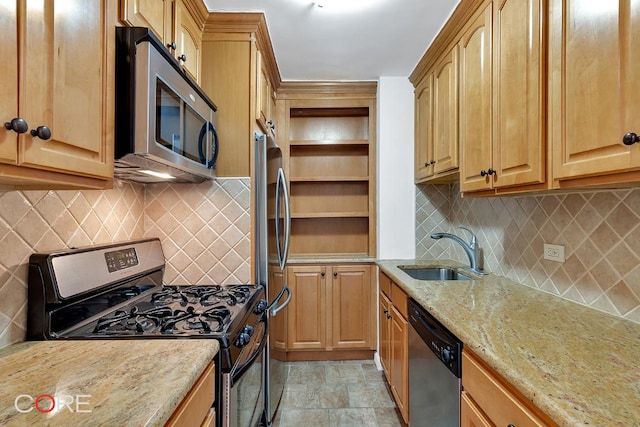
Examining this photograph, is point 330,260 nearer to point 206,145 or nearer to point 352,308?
point 352,308

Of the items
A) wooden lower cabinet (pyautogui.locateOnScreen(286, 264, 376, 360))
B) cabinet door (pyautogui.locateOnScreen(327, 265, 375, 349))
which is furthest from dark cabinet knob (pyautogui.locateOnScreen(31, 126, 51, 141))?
cabinet door (pyautogui.locateOnScreen(327, 265, 375, 349))

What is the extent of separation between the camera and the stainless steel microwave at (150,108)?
106cm

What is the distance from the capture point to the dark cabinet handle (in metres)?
0.85

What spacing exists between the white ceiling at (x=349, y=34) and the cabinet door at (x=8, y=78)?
135 cm

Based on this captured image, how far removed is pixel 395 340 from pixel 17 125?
2.08 meters

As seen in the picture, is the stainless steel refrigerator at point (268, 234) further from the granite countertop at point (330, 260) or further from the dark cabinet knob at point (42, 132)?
the dark cabinet knob at point (42, 132)

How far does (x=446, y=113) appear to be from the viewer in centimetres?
215

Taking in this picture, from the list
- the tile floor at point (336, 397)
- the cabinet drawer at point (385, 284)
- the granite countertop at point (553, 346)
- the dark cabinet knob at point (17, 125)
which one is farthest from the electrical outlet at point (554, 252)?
the dark cabinet knob at point (17, 125)

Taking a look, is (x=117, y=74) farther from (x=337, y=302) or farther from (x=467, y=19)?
(x=337, y=302)

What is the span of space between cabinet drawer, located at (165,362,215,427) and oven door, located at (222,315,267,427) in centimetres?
8

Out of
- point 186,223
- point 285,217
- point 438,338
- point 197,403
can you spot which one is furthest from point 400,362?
point 186,223

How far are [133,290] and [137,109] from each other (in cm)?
87

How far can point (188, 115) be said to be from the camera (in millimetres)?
1430

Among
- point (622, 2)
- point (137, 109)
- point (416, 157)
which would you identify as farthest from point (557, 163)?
point (416, 157)
